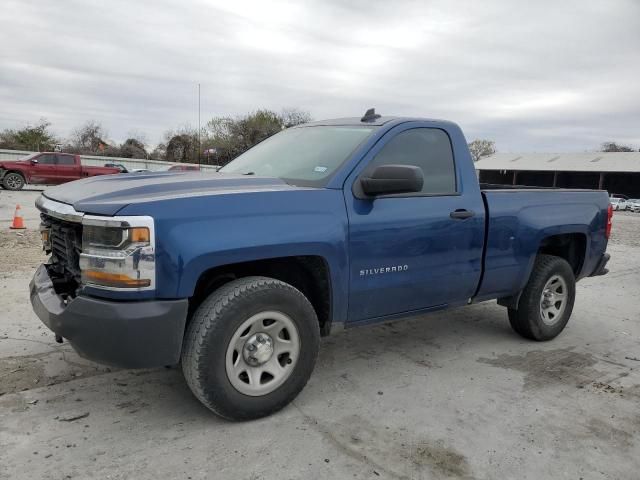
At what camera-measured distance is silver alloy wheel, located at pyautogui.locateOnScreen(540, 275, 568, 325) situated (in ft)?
16.4

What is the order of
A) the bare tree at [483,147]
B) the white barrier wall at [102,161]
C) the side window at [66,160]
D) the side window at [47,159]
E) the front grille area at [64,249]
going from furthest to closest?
the bare tree at [483,147] < the white barrier wall at [102,161] < the side window at [66,160] < the side window at [47,159] < the front grille area at [64,249]

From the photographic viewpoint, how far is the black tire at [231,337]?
2.96 m

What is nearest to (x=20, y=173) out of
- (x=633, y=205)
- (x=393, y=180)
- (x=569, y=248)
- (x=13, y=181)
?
(x=13, y=181)

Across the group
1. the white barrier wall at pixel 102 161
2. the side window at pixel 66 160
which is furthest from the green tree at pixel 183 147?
the side window at pixel 66 160

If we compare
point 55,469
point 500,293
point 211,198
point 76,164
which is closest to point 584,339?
point 500,293

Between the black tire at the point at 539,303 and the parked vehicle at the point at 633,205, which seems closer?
the black tire at the point at 539,303

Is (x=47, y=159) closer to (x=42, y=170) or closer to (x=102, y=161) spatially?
(x=42, y=170)

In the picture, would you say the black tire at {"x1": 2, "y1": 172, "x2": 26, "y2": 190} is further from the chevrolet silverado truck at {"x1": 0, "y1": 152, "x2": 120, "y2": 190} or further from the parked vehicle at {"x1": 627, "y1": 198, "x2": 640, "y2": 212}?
the parked vehicle at {"x1": 627, "y1": 198, "x2": 640, "y2": 212}

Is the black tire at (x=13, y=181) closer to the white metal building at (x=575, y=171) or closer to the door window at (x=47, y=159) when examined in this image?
the door window at (x=47, y=159)

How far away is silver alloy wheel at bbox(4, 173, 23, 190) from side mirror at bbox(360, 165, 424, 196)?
22.6 m

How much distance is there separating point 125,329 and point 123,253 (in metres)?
0.39

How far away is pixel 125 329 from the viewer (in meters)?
2.76

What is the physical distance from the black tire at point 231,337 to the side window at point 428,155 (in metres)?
1.29

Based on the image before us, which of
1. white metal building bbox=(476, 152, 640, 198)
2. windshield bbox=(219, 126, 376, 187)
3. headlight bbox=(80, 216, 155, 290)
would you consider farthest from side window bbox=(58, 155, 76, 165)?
white metal building bbox=(476, 152, 640, 198)
